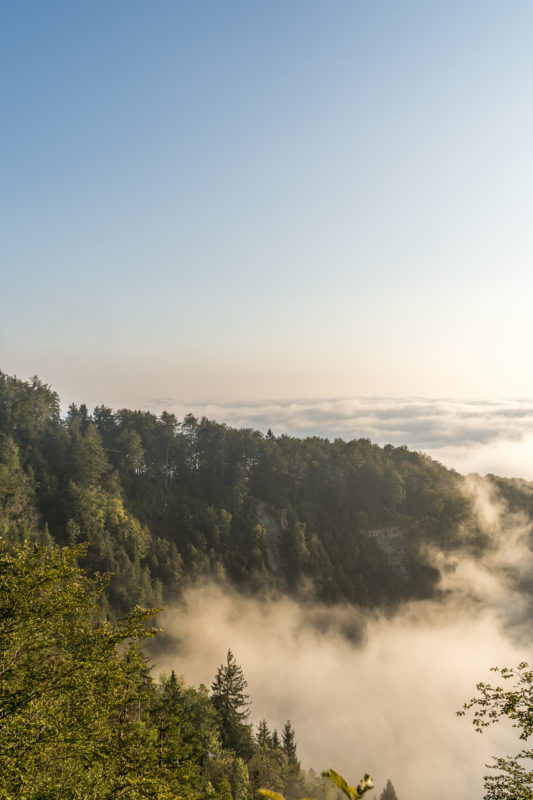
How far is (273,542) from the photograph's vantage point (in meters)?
130

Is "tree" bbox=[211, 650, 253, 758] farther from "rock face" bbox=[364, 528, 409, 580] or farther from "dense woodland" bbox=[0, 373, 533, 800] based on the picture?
"rock face" bbox=[364, 528, 409, 580]

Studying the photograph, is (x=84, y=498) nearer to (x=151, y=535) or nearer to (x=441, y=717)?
(x=151, y=535)

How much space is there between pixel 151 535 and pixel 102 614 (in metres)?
33.8

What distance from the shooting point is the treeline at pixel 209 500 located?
9944 cm

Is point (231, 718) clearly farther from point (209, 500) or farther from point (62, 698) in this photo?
point (209, 500)

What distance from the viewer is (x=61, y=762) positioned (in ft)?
55.8

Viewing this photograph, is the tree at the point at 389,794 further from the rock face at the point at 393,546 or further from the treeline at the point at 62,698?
the treeline at the point at 62,698

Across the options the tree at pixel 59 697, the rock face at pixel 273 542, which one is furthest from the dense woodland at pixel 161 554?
the rock face at pixel 273 542

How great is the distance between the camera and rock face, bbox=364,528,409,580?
139 metres

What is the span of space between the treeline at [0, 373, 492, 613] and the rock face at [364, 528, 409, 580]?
100 cm

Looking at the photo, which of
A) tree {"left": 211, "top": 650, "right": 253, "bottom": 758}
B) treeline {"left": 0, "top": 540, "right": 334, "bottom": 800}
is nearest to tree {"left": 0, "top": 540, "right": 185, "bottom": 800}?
treeline {"left": 0, "top": 540, "right": 334, "bottom": 800}

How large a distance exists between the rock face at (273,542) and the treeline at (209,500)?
2.93 ft

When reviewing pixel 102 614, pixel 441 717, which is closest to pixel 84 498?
pixel 102 614

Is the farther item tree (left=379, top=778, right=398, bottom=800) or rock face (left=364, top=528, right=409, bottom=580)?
rock face (left=364, top=528, right=409, bottom=580)
